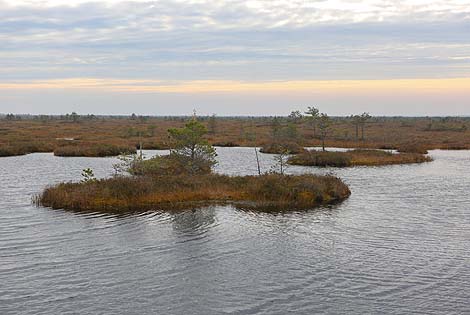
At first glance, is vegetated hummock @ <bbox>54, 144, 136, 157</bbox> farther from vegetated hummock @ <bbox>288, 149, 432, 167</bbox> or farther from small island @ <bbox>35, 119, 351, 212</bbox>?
small island @ <bbox>35, 119, 351, 212</bbox>

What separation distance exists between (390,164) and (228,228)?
39.0 m

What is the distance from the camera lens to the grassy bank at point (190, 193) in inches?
1284

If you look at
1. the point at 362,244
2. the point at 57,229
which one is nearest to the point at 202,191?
the point at 57,229

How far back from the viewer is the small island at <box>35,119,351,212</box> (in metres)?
32.7

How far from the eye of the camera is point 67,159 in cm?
6291

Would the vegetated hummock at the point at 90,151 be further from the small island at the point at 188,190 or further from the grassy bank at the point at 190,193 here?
the grassy bank at the point at 190,193

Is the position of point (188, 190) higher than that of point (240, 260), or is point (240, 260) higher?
point (188, 190)

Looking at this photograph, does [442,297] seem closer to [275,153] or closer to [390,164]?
[390,164]

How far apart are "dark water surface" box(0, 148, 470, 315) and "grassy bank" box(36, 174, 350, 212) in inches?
70.4

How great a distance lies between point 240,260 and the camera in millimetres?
21484

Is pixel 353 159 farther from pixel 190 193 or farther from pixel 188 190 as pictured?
pixel 190 193

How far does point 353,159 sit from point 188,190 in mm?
31365

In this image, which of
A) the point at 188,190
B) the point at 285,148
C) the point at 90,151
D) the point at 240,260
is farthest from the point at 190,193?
the point at 285,148

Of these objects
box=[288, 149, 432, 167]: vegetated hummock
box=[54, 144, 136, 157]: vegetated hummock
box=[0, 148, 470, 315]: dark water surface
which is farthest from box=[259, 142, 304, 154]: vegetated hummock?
box=[0, 148, 470, 315]: dark water surface
